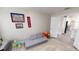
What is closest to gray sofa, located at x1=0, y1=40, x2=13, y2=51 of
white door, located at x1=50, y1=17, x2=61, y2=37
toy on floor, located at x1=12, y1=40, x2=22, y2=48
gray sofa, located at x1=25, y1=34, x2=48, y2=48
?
toy on floor, located at x1=12, y1=40, x2=22, y2=48

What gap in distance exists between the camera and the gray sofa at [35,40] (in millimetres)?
770

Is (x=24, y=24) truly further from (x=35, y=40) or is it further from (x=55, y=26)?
(x=55, y=26)

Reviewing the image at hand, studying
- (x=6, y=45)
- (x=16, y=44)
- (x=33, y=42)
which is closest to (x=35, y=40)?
(x=33, y=42)

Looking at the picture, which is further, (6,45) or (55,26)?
(55,26)

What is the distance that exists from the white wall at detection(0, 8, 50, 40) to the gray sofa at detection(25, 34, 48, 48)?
0.17 feet

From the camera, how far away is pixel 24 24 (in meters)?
0.77

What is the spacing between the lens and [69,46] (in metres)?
0.81

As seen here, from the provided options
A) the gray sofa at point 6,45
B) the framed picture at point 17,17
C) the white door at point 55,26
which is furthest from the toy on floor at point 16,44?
the white door at point 55,26

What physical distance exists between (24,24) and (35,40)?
0.77 ft

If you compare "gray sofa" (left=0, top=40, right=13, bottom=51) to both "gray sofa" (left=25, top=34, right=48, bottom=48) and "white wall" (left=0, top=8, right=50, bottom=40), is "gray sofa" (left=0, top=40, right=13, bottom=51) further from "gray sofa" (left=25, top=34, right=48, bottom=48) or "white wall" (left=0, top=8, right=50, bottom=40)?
"gray sofa" (left=25, top=34, right=48, bottom=48)

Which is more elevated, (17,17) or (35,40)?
(17,17)
